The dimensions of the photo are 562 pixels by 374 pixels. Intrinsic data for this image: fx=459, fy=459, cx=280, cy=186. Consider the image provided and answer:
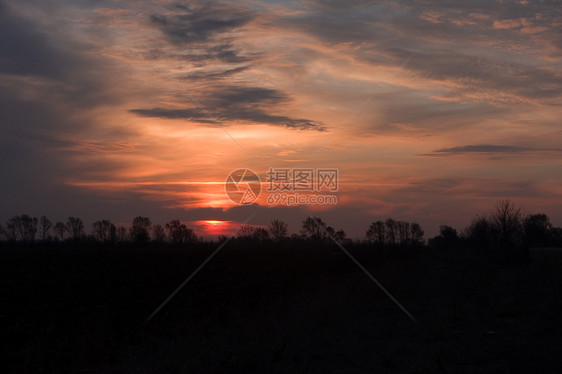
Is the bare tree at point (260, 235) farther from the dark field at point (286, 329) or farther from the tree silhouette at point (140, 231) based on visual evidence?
the dark field at point (286, 329)

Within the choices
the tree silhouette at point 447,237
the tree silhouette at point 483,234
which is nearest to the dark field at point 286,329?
the tree silhouette at point 483,234

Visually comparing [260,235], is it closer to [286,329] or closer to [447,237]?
[447,237]

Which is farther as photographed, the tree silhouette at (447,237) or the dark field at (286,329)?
the tree silhouette at (447,237)

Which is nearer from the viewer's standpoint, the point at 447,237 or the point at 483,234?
the point at 483,234

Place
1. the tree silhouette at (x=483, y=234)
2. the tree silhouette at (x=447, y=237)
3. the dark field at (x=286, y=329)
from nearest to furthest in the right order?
1. the dark field at (x=286, y=329)
2. the tree silhouette at (x=483, y=234)
3. the tree silhouette at (x=447, y=237)

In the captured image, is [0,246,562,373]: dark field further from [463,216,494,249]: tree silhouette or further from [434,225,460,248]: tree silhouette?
[434,225,460,248]: tree silhouette

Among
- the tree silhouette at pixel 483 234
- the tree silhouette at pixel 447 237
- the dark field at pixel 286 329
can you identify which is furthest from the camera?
the tree silhouette at pixel 447 237

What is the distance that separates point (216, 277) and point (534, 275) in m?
21.2

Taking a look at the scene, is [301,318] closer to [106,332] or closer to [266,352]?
[266,352]

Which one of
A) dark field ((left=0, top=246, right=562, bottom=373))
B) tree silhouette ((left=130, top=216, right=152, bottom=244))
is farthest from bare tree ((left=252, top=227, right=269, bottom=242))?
dark field ((left=0, top=246, right=562, bottom=373))

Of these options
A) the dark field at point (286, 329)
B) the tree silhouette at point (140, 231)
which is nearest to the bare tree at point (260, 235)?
the tree silhouette at point (140, 231)

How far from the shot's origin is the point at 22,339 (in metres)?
14.4

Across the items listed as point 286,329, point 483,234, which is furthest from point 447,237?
point 286,329

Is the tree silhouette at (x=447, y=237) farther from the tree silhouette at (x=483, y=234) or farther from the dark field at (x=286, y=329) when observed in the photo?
the dark field at (x=286, y=329)
